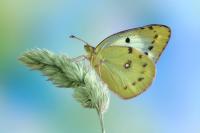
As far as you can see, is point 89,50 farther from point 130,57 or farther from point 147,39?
point 147,39

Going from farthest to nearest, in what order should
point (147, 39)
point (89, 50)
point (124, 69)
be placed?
point (147, 39) → point (124, 69) → point (89, 50)

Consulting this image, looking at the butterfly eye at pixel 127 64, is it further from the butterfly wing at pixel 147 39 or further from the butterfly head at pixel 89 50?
the butterfly head at pixel 89 50

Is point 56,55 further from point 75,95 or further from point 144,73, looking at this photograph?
point 144,73

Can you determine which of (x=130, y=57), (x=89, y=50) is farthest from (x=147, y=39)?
(x=89, y=50)

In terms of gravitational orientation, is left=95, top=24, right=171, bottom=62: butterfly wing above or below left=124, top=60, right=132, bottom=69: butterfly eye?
above

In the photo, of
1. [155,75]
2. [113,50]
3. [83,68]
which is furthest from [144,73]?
[83,68]

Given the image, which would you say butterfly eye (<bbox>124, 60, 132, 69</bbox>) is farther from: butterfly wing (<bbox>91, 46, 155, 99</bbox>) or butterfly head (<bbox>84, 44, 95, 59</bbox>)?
A: butterfly head (<bbox>84, 44, 95, 59</bbox>)

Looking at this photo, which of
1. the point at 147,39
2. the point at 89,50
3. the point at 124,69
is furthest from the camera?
the point at 147,39

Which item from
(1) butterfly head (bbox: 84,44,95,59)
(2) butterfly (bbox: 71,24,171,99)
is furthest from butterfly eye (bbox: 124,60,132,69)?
(1) butterfly head (bbox: 84,44,95,59)
